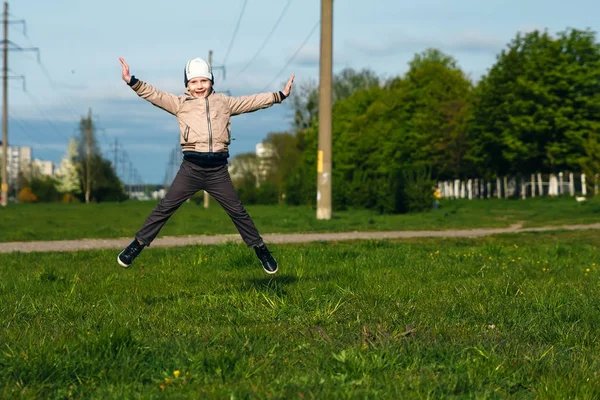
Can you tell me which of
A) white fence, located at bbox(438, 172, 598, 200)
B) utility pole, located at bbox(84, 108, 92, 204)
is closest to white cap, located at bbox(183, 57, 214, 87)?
white fence, located at bbox(438, 172, 598, 200)

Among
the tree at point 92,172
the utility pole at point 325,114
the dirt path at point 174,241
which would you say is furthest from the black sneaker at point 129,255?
the tree at point 92,172

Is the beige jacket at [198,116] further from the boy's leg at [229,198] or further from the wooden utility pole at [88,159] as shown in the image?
the wooden utility pole at [88,159]

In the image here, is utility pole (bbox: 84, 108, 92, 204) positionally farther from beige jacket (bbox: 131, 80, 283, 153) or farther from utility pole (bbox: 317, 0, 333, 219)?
beige jacket (bbox: 131, 80, 283, 153)

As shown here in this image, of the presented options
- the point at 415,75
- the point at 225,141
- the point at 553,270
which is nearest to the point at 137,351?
the point at 225,141

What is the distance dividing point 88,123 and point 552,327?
130910 mm

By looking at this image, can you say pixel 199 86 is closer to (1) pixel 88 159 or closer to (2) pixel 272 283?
(2) pixel 272 283

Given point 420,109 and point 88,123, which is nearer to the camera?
point 420,109

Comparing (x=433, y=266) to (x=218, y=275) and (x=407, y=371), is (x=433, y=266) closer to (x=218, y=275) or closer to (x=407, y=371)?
(x=218, y=275)

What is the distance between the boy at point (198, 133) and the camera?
7.52 meters

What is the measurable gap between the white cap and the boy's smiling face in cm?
3

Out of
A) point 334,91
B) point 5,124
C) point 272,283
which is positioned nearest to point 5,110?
point 5,124

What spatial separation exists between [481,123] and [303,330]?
211 feet

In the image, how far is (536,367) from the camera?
4.88 m

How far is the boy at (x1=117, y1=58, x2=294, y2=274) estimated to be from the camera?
7516mm
